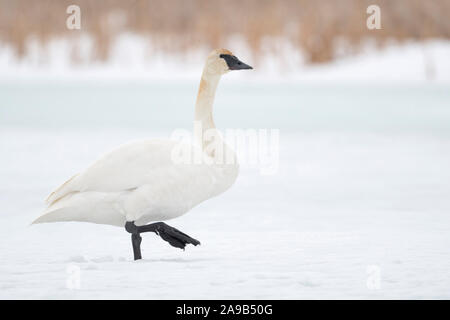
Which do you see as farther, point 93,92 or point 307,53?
point 307,53

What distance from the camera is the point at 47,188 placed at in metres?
6.09

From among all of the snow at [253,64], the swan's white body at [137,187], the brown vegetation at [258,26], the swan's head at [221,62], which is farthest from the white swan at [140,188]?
the brown vegetation at [258,26]

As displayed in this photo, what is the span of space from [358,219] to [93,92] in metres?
13.6

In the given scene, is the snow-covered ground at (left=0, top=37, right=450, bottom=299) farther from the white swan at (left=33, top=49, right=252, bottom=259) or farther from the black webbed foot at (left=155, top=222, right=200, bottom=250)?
the white swan at (left=33, top=49, right=252, bottom=259)

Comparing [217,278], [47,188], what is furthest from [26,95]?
[217,278]

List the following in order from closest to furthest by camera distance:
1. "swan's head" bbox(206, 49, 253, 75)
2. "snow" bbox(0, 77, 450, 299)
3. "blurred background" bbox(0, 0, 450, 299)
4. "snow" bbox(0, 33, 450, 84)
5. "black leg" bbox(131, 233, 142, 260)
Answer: "snow" bbox(0, 77, 450, 299)
"blurred background" bbox(0, 0, 450, 299)
"black leg" bbox(131, 233, 142, 260)
"swan's head" bbox(206, 49, 253, 75)
"snow" bbox(0, 33, 450, 84)

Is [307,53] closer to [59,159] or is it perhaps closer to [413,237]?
[59,159]

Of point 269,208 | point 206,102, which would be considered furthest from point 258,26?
point 206,102

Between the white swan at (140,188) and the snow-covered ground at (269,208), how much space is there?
0.23 m

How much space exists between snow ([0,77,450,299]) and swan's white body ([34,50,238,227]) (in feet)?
0.83

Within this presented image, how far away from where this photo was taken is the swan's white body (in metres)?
3.52

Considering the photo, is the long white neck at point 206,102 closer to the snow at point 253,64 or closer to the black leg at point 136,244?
the black leg at point 136,244

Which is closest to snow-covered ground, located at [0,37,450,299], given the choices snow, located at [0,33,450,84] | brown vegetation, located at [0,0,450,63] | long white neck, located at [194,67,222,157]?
long white neck, located at [194,67,222,157]

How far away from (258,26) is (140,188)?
17893 millimetres
